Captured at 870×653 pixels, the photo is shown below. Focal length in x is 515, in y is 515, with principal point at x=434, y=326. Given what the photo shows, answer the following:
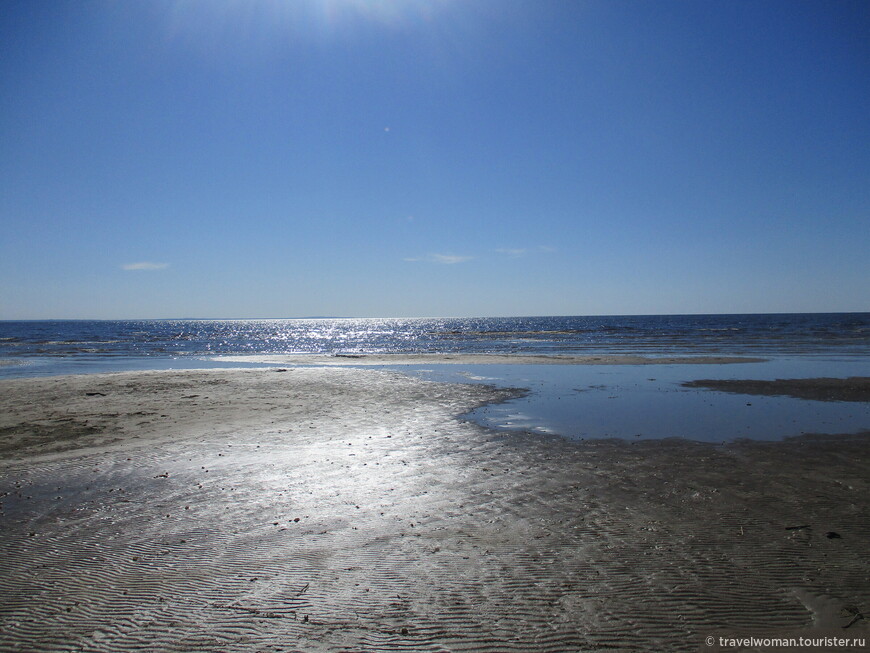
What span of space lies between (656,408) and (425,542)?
41.6 feet

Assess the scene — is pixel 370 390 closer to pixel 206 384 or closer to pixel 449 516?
pixel 206 384

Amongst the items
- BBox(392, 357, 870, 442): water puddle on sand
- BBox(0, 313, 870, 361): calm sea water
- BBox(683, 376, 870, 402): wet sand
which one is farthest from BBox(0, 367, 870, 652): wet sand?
BBox(0, 313, 870, 361): calm sea water

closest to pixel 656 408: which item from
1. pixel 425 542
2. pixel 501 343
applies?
pixel 425 542

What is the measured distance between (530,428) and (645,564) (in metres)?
7.98

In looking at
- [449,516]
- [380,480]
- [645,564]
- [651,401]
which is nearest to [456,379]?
[651,401]

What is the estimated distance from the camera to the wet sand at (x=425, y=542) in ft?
16.1

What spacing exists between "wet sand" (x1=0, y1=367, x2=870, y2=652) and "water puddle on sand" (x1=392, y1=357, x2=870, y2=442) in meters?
1.32

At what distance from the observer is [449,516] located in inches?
301

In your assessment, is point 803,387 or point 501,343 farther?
point 501,343

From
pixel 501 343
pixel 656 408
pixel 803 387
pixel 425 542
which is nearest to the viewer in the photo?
pixel 425 542

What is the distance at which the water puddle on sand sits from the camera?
13570 mm

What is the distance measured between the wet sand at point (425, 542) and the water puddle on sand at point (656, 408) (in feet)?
4.32

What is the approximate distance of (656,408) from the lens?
1698 cm

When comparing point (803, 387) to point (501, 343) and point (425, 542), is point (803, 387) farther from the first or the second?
point (501, 343)
